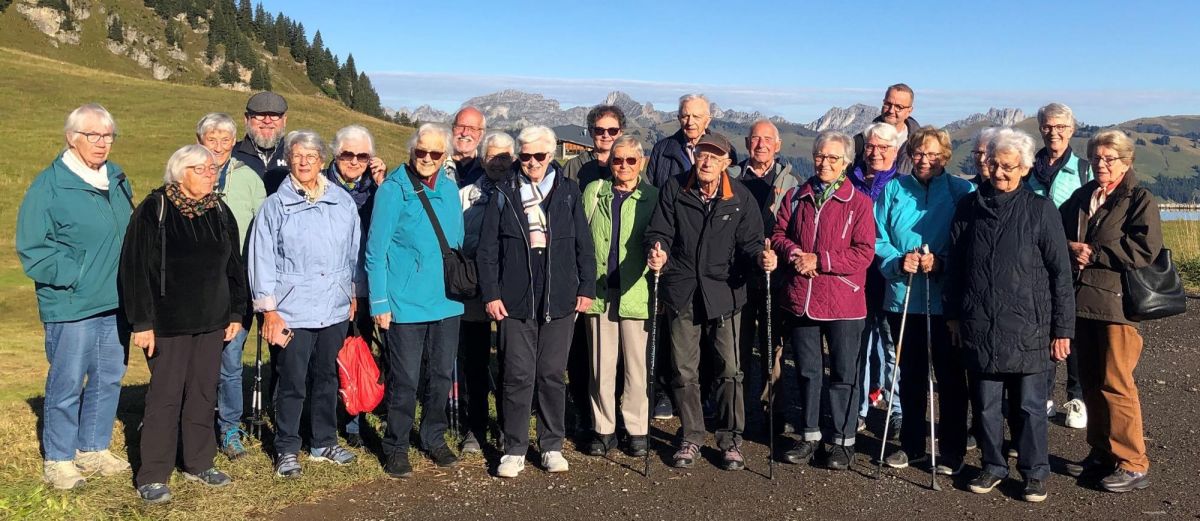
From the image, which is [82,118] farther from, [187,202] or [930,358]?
[930,358]

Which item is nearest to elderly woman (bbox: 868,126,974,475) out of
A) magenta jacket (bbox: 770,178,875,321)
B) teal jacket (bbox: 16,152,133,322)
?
magenta jacket (bbox: 770,178,875,321)

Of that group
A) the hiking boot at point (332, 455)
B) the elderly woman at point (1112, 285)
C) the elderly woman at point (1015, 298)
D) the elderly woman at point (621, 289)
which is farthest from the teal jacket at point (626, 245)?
the elderly woman at point (1112, 285)

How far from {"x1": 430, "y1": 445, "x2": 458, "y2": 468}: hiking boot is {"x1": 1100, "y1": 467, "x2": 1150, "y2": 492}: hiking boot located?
4.39m

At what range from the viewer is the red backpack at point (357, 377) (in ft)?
20.2

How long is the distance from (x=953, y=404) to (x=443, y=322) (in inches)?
139

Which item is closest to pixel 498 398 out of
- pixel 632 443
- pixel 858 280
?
pixel 632 443

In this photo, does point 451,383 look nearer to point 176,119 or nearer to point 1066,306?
point 1066,306

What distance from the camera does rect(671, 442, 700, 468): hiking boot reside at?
6.26m

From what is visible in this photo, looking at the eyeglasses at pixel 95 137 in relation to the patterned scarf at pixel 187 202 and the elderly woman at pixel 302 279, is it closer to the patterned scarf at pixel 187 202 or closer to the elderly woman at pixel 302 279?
the patterned scarf at pixel 187 202

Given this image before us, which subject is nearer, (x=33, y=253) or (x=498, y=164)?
(x=33, y=253)

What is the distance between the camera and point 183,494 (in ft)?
18.1

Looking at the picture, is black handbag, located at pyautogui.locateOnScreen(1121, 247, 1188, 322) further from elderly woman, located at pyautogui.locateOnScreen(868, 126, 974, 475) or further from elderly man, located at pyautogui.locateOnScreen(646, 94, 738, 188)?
elderly man, located at pyautogui.locateOnScreen(646, 94, 738, 188)

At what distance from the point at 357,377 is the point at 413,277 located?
90 centimetres

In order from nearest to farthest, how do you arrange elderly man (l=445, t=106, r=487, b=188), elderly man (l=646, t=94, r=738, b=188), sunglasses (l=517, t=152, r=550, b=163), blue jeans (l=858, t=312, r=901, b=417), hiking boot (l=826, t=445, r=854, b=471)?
sunglasses (l=517, t=152, r=550, b=163), hiking boot (l=826, t=445, r=854, b=471), elderly man (l=445, t=106, r=487, b=188), blue jeans (l=858, t=312, r=901, b=417), elderly man (l=646, t=94, r=738, b=188)
